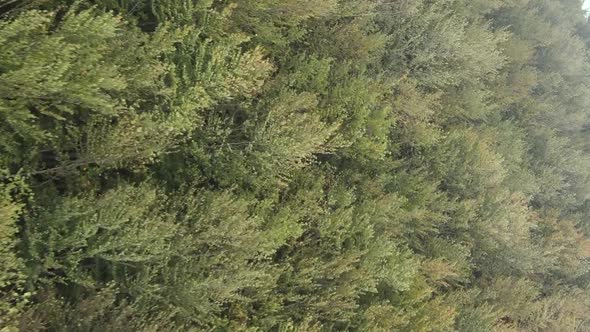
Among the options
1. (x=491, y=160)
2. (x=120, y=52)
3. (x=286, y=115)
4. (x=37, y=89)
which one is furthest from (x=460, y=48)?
(x=37, y=89)

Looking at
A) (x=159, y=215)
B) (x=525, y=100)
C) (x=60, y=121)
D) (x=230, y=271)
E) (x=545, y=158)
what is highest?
(x=60, y=121)

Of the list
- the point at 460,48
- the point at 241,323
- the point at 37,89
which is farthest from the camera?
the point at 460,48

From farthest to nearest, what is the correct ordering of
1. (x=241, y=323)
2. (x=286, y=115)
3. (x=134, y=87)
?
(x=286, y=115) < (x=241, y=323) < (x=134, y=87)

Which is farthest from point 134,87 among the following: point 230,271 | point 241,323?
point 241,323

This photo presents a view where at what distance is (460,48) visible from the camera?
10125 millimetres

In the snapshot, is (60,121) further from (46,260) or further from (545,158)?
(545,158)

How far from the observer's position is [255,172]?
6199 mm

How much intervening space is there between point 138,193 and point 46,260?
1068 millimetres

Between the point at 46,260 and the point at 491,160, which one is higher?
the point at 46,260

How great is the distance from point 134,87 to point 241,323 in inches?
123

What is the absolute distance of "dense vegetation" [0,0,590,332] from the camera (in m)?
4.43

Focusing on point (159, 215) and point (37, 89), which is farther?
point (159, 215)

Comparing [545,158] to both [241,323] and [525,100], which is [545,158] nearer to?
[525,100]

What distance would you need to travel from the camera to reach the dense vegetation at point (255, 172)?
4.43 m
